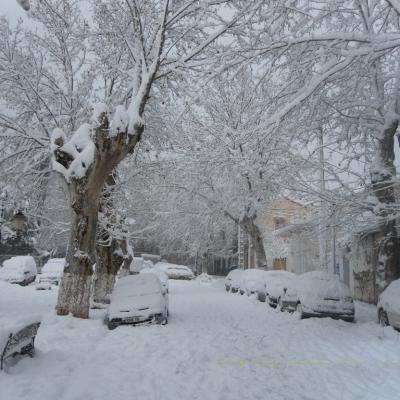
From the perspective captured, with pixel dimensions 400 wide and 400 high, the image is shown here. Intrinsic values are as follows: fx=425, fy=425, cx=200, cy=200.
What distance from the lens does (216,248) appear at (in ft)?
164

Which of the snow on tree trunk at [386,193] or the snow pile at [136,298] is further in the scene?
the snow on tree trunk at [386,193]

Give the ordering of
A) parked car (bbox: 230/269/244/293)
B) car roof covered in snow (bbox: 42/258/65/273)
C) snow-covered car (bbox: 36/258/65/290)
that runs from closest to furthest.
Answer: parked car (bbox: 230/269/244/293) < snow-covered car (bbox: 36/258/65/290) < car roof covered in snow (bbox: 42/258/65/273)

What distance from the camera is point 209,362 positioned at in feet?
25.6

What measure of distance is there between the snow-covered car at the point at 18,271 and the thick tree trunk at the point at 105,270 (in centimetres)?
1269

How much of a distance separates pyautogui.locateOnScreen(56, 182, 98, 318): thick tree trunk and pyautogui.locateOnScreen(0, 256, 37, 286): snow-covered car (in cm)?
1708

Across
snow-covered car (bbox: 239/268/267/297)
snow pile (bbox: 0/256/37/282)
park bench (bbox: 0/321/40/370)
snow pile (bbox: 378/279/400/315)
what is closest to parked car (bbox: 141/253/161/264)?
snow pile (bbox: 0/256/37/282)

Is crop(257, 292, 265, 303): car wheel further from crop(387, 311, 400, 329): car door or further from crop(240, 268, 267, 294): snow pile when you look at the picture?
crop(387, 311, 400, 329): car door

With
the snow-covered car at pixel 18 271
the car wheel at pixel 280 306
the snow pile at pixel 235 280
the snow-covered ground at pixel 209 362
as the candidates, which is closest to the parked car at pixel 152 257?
the snow-covered car at pixel 18 271

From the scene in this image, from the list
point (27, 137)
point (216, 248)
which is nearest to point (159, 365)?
point (27, 137)

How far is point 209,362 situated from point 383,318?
654 centimetres

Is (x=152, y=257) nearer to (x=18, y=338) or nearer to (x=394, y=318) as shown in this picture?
(x=394, y=318)

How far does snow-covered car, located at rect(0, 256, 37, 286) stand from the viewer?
87.4 ft

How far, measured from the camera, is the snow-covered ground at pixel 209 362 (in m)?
5.73

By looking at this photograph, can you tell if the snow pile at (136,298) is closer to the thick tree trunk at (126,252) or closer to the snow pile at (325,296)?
the snow pile at (325,296)
